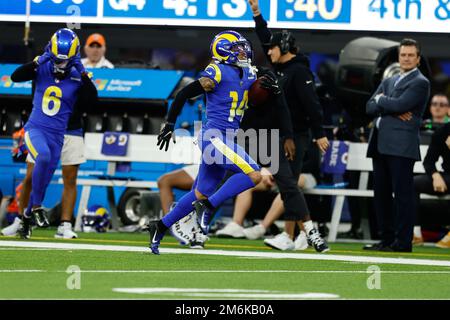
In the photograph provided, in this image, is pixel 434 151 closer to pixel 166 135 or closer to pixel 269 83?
pixel 269 83

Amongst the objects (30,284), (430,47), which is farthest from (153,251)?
(430,47)

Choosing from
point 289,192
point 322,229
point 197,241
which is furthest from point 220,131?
point 322,229

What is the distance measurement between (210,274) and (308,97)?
4.04 metres

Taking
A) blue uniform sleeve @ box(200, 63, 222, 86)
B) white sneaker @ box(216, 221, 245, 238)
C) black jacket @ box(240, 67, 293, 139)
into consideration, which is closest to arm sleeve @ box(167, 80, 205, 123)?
blue uniform sleeve @ box(200, 63, 222, 86)

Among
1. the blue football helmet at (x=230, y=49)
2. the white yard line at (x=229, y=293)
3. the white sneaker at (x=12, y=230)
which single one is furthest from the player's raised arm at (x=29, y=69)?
the white yard line at (x=229, y=293)

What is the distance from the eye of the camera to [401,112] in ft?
41.6

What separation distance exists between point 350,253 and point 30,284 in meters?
4.92

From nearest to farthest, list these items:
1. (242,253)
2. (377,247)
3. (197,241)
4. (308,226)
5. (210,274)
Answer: (210,274) < (242,253) < (197,241) < (308,226) < (377,247)

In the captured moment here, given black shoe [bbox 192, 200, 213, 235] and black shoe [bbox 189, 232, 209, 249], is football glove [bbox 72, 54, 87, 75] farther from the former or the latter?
black shoe [bbox 192, 200, 213, 235]

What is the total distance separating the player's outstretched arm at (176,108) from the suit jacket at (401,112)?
229 cm

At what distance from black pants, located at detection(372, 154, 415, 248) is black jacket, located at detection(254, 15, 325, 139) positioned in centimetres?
76

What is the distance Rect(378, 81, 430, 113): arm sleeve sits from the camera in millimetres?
12586

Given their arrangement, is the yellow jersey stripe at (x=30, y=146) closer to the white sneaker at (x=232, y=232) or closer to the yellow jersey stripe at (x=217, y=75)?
the yellow jersey stripe at (x=217, y=75)
